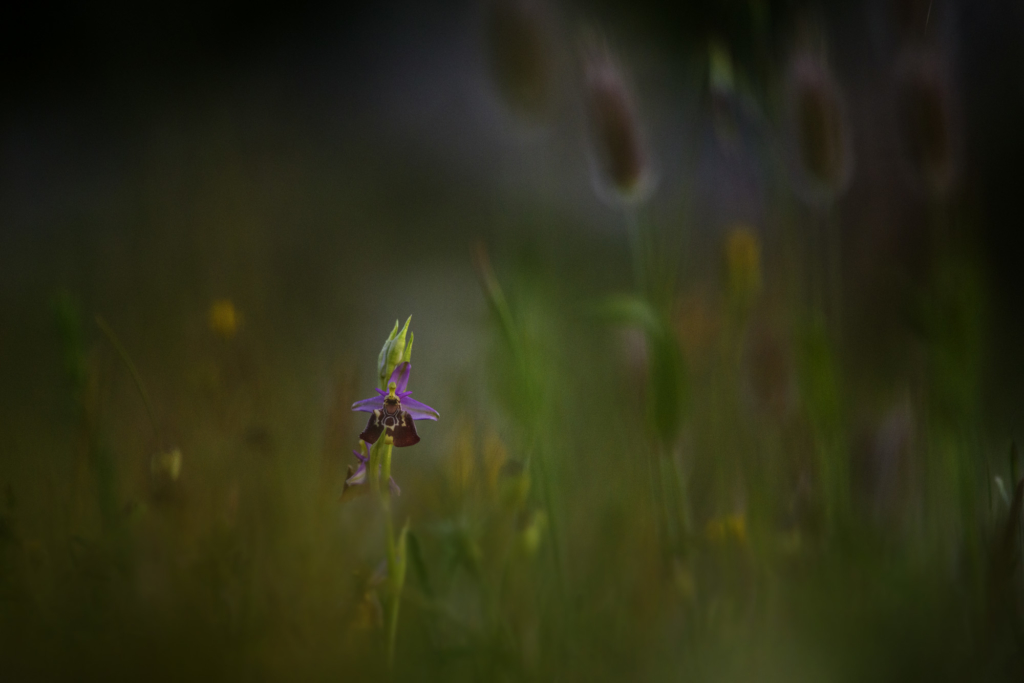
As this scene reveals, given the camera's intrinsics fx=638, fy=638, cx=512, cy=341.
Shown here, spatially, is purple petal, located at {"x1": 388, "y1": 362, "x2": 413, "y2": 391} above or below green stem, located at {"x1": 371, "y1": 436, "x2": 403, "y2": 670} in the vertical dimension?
above

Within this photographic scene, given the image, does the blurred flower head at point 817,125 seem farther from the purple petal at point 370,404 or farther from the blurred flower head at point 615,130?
the purple petal at point 370,404

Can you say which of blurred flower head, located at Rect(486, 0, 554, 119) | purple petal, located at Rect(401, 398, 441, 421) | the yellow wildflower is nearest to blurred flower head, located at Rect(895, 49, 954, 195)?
the yellow wildflower

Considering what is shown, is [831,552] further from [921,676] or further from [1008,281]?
[1008,281]

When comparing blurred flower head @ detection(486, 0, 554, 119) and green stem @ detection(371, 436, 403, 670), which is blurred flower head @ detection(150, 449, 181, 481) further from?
blurred flower head @ detection(486, 0, 554, 119)

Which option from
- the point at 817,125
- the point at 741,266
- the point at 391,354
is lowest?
the point at 391,354

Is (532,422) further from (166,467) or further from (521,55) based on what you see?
(521,55)

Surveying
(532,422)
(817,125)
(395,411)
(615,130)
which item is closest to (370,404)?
(395,411)
